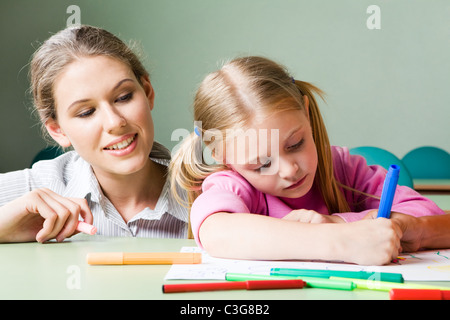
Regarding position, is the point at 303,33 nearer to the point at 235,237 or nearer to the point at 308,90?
the point at 308,90

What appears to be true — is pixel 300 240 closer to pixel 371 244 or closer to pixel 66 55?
pixel 371 244

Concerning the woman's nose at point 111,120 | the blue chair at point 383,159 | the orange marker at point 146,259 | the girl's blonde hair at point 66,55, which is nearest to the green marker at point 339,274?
the orange marker at point 146,259

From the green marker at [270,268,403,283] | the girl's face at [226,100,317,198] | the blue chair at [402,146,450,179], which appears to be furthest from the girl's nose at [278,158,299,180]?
the blue chair at [402,146,450,179]

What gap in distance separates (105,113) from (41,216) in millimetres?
223

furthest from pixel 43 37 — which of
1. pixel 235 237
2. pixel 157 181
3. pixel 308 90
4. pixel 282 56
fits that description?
pixel 235 237

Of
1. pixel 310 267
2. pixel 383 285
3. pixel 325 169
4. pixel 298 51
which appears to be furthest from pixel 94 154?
pixel 298 51

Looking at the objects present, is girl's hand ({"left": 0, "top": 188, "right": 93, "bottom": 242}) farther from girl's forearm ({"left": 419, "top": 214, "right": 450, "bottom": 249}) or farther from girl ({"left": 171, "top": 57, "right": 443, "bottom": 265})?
girl's forearm ({"left": 419, "top": 214, "right": 450, "bottom": 249})

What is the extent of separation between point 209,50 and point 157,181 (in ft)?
8.30

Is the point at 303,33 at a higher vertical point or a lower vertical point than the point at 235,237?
higher

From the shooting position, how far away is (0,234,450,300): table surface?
21.0 inches

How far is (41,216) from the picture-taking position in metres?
0.94

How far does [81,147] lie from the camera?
104 cm

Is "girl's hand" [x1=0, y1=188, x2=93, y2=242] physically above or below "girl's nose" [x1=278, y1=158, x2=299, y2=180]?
below
